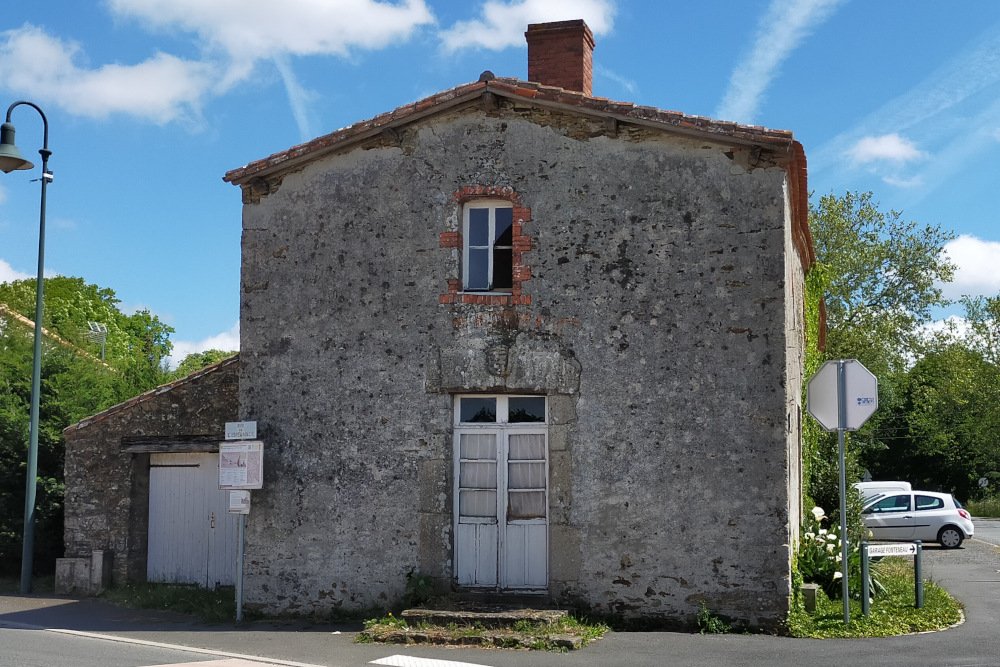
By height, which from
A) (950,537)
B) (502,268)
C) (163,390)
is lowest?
(950,537)

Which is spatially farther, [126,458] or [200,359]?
[200,359]

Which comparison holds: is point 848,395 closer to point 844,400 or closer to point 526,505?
point 844,400

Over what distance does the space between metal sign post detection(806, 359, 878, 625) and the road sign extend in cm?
76

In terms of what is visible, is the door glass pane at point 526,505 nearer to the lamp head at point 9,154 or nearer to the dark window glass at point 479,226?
the dark window glass at point 479,226

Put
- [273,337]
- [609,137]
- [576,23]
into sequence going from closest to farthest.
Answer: [609,137], [273,337], [576,23]

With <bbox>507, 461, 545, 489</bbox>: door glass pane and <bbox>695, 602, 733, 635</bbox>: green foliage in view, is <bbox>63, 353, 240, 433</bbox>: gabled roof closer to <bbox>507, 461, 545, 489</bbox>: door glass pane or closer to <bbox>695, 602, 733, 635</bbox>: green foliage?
<bbox>507, 461, 545, 489</bbox>: door glass pane

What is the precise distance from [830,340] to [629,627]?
28.3 meters

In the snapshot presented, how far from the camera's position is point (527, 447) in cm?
1114

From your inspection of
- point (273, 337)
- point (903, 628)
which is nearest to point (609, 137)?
point (273, 337)

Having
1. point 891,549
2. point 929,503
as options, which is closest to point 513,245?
point 891,549

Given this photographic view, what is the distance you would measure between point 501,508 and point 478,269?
2822 millimetres

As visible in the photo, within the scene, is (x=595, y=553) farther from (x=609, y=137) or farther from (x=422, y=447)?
(x=609, y=137)

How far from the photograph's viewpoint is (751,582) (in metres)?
10.2

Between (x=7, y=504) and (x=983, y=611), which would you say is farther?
(x=7, y=504)
